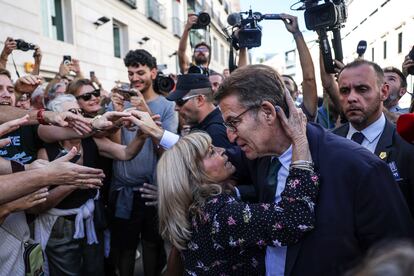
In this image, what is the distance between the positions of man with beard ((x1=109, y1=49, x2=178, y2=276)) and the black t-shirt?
709 millimetres

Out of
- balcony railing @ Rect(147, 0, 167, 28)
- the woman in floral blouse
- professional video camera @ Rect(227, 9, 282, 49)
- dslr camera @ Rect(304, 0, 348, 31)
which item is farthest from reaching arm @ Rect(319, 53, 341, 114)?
balcony railing @ Rect(147, 0, 167, 28)

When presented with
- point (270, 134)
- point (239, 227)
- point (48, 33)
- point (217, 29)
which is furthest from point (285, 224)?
point (217, 29)

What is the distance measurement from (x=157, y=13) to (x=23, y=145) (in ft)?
50.3

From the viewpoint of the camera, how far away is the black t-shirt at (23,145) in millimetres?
2736

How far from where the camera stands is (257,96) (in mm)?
1608

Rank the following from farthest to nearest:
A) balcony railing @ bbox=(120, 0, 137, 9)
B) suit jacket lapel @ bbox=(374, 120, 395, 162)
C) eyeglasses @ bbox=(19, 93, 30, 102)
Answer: balcony railing @ bbox=(120, 0, 137, 9)
eyeglasses @ bbox=(19, 93, 30, 102)
suit jacket lapel @ bbox=(374, 120, 395, 162)

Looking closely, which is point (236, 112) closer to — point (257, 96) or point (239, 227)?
point (257, 96)

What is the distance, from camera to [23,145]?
279cm

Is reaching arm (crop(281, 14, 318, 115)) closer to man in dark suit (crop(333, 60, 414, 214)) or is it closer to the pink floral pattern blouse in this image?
man in dark suit (crop(333, 60, 414, 214))

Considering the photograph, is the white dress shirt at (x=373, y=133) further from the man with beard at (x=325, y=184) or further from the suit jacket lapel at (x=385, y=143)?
the man with beard at (x=325, y=184)

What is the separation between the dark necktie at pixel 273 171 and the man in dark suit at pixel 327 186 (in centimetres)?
5

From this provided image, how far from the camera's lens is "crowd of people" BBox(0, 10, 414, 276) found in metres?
1.47

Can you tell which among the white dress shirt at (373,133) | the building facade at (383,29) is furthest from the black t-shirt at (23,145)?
the building facade at (383,29)

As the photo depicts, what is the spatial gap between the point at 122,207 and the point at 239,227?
76.5 inches
